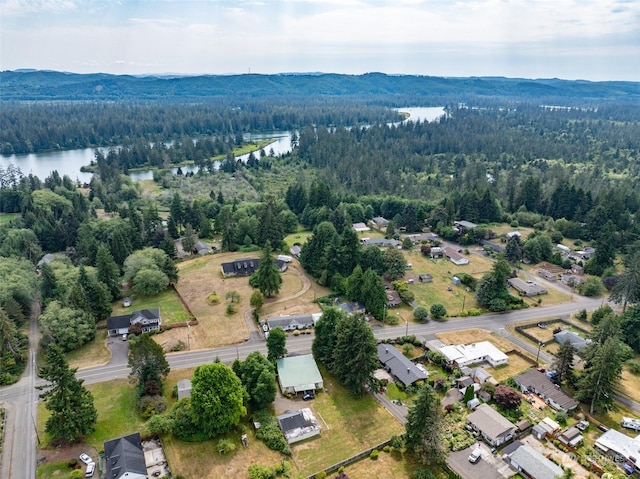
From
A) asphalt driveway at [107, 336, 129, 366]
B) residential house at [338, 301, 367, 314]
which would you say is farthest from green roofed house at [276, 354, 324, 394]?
asphalt driveway at [107, 336, 129, 366]

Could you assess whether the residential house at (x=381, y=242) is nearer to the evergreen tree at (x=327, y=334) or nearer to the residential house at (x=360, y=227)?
the residential house at (x=360, y=227)

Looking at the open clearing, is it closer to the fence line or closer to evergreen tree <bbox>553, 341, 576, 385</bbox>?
the fence line

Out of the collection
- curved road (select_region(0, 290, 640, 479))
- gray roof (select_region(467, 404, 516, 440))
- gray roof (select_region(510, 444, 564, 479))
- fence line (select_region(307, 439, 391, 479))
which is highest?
gray roof (select_region(467, 404, 516, 440))

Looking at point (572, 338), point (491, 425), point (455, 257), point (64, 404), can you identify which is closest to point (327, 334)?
point (491, 425)

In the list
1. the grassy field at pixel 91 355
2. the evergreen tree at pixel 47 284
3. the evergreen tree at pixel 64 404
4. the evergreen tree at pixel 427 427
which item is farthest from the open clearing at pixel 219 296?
the evergreen tree at pixel 427 427

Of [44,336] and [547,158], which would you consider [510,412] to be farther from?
[547,158]
